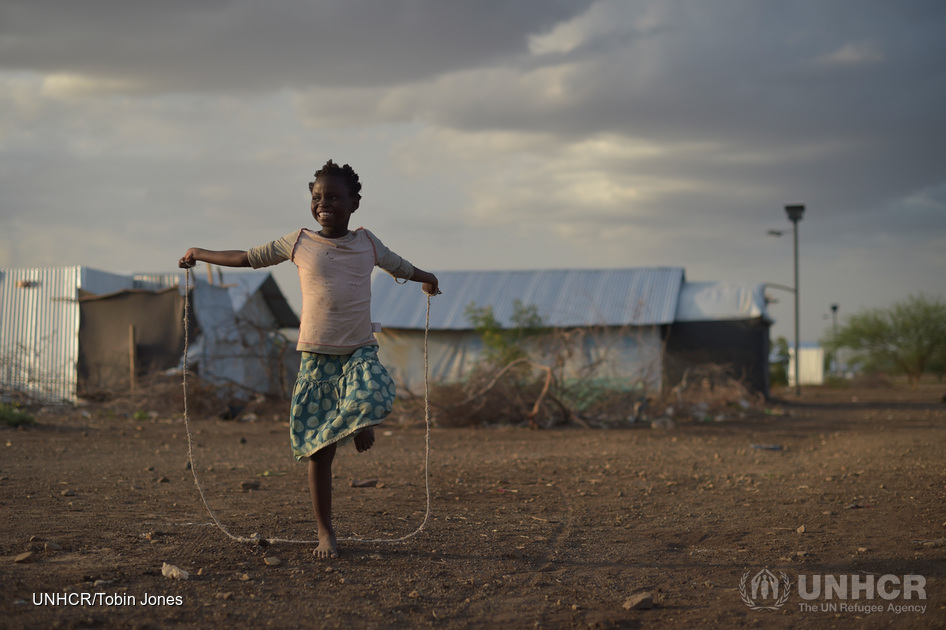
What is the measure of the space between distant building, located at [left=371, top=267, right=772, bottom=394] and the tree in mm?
20556

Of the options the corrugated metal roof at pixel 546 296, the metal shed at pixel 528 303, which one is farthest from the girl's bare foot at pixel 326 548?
the corrugated metal roof at pixel 546 296

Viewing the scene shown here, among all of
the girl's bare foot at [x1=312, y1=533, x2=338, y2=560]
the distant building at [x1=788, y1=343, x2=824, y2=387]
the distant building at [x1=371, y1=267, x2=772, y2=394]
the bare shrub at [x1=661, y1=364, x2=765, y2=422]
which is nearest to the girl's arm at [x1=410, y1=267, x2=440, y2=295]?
the girl's bare foot at [x1=312, y1=533, x2=338, y2=560]

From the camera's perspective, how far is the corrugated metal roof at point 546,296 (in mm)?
20453

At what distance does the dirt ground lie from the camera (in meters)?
3.14

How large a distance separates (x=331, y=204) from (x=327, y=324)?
1.98 feet

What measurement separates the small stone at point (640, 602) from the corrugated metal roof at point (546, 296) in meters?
Answer: 16.0

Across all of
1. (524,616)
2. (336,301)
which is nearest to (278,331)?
(336,301)

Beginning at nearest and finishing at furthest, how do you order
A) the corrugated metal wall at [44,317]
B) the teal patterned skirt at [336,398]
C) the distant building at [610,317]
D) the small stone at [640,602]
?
1. the small stone at [640,602]
2. the teal patterned skirt at [336,398]
3. the corrugated metal wall at [44,317]
4. the distant building at [610,317]

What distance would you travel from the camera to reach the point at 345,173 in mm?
4020

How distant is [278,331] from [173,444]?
567cm

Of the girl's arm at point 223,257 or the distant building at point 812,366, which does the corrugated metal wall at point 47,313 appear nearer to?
the girl's arm at point 223,257

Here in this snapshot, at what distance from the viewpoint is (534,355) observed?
15.0 metres

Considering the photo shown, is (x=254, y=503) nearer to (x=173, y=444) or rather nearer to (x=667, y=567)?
(x=667, y=567)

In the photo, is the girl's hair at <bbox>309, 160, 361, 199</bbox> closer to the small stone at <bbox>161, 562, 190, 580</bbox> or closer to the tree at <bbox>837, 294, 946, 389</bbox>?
the small stone at <bbox>161, 562, 190, 580</bbox>
